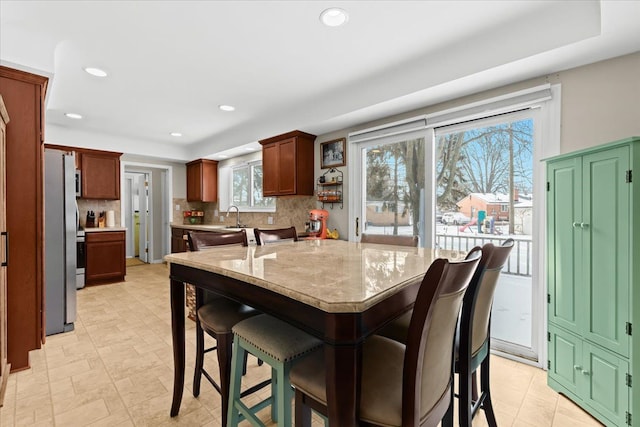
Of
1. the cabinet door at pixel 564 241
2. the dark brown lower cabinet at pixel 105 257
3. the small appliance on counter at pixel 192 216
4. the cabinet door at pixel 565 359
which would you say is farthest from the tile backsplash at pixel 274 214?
the cabinet door at pixel 565 359

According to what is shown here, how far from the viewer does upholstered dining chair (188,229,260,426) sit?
143 centimetres

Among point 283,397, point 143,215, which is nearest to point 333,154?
point 283,397

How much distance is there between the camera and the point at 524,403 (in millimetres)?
1830

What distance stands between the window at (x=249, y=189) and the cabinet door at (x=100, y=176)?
6.29ft

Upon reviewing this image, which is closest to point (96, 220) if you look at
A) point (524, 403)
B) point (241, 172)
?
point (241, 172)

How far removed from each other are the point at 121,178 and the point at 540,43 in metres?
5.89

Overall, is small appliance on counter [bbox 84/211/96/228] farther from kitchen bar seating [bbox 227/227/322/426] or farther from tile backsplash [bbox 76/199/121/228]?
kitchen bar seating [bbox 227/227/322/426]

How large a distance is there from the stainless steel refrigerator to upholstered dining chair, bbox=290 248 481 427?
119 inches

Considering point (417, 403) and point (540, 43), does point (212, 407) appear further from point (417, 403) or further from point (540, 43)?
point (540, 43)

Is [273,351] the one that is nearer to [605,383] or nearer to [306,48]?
[605,383]

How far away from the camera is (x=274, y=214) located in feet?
15.8

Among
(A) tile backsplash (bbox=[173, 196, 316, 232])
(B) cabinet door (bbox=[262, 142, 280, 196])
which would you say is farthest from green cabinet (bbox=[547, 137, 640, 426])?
(B) cabinet door (bbox=[262, 142, 280, 196])

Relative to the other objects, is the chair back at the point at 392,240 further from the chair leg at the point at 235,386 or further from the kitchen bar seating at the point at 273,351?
the chair leg at the point at 235,386

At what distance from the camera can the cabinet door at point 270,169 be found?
4.12 m
